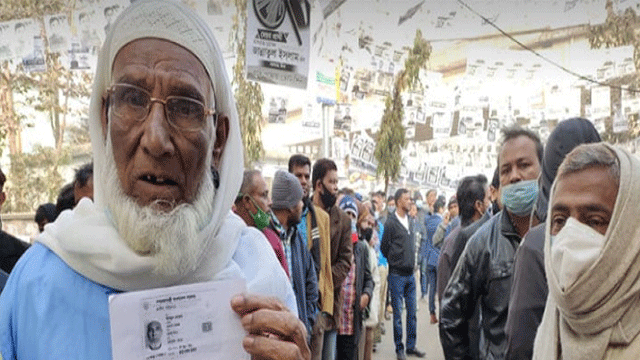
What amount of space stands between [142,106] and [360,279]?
473 centimetres

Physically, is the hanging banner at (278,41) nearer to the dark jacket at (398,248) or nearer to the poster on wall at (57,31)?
the dark jacket at (398,248)

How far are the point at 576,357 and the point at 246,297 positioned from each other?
1.04m

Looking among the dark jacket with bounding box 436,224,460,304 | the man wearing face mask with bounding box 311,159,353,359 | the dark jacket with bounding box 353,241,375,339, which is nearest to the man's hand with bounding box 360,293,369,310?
the dark jacket with bounding box 353,241,375,339

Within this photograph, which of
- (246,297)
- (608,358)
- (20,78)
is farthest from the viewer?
(20,78)

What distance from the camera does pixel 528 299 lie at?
2.09 m

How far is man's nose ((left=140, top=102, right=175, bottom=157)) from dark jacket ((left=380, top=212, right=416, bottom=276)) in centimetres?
652

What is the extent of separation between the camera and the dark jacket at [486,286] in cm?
272

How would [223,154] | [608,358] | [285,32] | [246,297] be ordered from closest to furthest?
[246,297], [223,154], [608,358], [285,32]

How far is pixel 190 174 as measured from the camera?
1192 mm

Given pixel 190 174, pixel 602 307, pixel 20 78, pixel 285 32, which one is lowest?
pixel 602 307

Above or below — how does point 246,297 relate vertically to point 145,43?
below

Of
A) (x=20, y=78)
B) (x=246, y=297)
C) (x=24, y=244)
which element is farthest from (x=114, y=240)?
(x=20, y=78)

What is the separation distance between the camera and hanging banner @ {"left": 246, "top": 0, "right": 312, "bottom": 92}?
139 inches

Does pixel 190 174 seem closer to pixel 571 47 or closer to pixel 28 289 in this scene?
pixel 28 289
